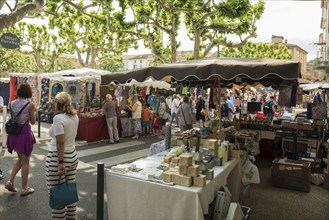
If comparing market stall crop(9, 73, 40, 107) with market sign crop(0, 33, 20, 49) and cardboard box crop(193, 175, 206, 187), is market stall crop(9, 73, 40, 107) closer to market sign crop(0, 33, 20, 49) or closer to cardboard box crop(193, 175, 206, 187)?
market sign crop(0, 33, 20, 49)

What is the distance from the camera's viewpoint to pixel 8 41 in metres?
6.30

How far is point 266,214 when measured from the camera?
4.48 m

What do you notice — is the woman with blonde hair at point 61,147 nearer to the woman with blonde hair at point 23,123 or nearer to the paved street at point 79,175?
the paved street at point 79,175

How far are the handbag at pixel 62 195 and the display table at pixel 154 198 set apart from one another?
0.46 metres

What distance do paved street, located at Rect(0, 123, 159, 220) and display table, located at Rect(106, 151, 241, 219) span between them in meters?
0.97

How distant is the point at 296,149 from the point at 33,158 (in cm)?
695

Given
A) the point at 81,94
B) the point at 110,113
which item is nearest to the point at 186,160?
the point at 110,113

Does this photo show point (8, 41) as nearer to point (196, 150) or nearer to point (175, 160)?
point (175, 160)

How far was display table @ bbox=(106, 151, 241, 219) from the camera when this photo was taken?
117 inches

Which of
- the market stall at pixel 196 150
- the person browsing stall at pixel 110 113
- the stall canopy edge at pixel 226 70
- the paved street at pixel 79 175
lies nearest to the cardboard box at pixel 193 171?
the market stall at pixel 196 150

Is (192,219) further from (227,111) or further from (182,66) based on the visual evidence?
(227,111)

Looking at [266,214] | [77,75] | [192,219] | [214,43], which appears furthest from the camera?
[214,43]

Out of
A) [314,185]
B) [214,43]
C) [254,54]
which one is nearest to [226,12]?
[214,43]

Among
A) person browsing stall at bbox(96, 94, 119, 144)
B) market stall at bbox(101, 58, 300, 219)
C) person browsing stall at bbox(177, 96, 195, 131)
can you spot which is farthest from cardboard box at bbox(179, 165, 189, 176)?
person browsing stall at bbox(96, 94, 119, 144)
